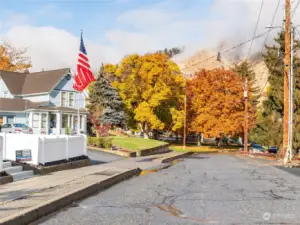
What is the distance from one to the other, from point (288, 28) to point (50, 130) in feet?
101

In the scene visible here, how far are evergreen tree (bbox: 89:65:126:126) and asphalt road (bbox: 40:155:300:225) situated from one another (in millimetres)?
42898

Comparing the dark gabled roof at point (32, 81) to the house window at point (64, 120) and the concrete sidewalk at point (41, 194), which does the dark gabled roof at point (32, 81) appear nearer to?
the house window at point (64, 120)

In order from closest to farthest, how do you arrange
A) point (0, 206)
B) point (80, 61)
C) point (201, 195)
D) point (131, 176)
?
point (0, 206), point (201, 195), point (131, 176), point (80, 61)

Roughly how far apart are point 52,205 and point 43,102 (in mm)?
42084

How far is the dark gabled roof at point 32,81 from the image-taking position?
50.5 meters

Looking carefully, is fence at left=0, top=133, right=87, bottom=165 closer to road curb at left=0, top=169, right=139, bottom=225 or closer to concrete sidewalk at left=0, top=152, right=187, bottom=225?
concrete sidewalk at left=0, top=152, right=187, bottom=225

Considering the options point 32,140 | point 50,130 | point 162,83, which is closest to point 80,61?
point 32,140

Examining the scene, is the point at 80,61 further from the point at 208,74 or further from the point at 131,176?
Result: the point at 208,74

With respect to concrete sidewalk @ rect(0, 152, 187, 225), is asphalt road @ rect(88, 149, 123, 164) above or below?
below

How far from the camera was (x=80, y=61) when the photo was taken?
973 inches

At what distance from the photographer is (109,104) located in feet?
188

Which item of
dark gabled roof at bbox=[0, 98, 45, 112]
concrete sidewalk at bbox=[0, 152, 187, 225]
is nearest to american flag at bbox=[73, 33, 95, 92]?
concrete sidewalk at bbox=[0, 152, 187, 225]

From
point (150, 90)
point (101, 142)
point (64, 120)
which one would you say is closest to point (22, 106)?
point (64, 120)

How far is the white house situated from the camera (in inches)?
1890
